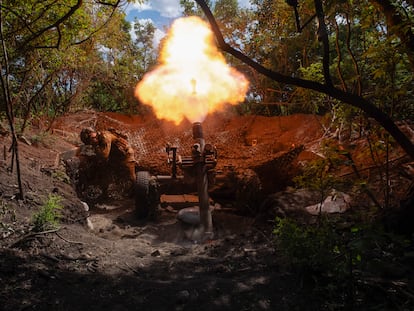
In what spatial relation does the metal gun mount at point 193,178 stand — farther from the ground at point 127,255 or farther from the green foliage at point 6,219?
the green foliage at point 6,219

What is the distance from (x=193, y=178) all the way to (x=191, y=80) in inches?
225

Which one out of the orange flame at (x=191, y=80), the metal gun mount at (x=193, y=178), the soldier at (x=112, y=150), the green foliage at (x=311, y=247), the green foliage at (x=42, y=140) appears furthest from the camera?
the orange flame at (x=191, y=80)

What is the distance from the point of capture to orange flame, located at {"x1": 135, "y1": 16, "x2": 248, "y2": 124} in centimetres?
1205

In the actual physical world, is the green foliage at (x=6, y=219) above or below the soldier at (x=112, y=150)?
below

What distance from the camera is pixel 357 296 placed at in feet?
10.5

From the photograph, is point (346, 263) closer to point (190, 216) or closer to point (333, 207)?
point (333, 207)

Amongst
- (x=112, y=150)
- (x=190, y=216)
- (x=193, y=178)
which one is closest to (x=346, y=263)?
(x=190, y=216)

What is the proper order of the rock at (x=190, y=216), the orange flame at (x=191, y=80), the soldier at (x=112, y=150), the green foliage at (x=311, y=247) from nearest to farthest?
1. the green foliage at (x=311, y=247)
2. the rock at (x=190, y=216)
3. the soldier at (x=112, y=150)
4. the orange flame at (x=191, y=80)

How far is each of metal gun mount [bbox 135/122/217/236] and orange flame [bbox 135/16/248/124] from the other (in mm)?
4370

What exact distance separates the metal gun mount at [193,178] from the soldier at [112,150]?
2.81 ft

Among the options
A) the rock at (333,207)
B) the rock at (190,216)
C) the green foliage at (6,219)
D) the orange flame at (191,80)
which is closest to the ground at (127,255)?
the green foliage at (6,219)

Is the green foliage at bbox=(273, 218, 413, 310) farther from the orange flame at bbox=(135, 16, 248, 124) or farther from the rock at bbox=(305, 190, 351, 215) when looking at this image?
the orange flame at bbox=(135, 16, 248, 124)

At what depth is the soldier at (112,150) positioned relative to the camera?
897 centimetres

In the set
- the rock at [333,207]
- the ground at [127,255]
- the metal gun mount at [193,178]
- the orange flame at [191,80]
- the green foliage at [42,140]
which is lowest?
the ground at [127,255]
